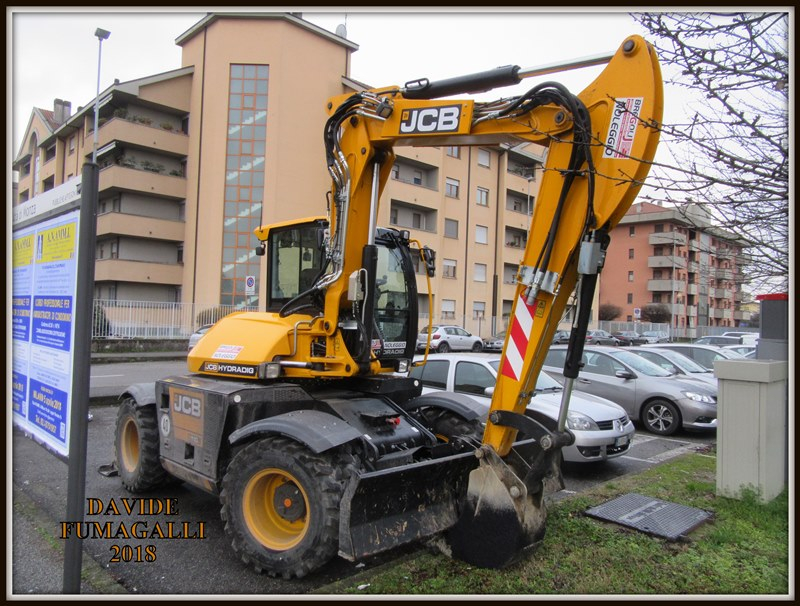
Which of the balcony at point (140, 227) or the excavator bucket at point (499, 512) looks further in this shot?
the balcony at point (140, 227)

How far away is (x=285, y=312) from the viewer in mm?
5492

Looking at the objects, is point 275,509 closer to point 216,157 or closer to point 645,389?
point 645,389

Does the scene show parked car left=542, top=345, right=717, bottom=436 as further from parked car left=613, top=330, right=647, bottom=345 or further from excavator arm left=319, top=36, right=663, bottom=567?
parked car left=613, top=330, right=647, bottom=345

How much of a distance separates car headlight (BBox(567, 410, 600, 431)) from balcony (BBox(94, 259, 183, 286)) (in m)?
30.8

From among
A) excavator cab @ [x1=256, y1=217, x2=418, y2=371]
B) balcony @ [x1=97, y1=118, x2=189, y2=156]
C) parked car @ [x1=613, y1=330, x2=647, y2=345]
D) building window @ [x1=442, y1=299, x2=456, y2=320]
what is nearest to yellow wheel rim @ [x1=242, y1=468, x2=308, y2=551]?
excavator cab @ [x1=256, y1=217, x2=418, y2=371]

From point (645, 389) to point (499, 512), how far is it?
Result: 290 inches

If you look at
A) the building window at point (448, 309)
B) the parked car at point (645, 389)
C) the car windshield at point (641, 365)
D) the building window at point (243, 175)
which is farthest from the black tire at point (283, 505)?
the building window at point (448, 309)

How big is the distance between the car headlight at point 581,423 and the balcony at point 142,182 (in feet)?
104

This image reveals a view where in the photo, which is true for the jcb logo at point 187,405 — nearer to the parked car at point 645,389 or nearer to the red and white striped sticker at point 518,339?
the red and white striped sticker at point 518,339

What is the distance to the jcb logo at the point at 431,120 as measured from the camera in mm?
4481

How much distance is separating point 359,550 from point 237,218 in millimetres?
29979

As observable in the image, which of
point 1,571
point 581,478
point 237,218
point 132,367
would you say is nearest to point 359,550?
point 1,571

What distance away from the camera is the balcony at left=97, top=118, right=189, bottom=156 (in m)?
32.2

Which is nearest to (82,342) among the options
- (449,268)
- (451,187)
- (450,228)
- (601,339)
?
(449,268)
